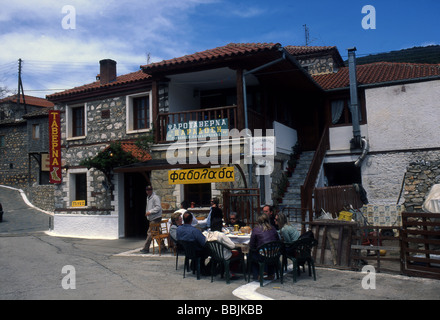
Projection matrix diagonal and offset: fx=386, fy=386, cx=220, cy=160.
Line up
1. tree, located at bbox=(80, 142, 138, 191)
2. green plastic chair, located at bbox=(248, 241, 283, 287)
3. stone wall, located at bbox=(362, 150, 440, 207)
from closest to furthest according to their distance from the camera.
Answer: green plastic chair, located at bbox=(248, 241, 283, 287), tree, located at bbox=(80, 142, 138, 191), stone wall, located at bbox=(362, 150, 440, 207)

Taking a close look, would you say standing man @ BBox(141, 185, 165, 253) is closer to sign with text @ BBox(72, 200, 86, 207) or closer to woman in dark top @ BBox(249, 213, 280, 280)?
woman in dark top @ BBox(249, 213, 280, 280)

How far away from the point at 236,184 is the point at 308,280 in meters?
4.51

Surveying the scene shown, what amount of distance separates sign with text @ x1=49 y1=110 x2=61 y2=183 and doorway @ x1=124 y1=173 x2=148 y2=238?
292 centimetres

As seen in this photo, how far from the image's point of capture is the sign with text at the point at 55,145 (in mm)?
14586

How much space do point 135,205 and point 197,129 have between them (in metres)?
4.28

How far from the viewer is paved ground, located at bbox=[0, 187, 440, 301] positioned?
5.79m

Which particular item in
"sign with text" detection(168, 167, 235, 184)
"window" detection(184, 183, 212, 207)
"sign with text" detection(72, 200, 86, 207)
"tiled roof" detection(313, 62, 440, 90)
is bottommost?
"sign with text" detection(72, 200, 86, 207)

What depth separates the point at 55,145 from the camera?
48.5 feet

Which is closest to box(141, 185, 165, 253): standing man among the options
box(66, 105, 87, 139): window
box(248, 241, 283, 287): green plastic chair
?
box(248, 241, 283, 287): green plastic chair

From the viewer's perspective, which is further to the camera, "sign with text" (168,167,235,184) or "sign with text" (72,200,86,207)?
"sign with text" (72,200,86,207)

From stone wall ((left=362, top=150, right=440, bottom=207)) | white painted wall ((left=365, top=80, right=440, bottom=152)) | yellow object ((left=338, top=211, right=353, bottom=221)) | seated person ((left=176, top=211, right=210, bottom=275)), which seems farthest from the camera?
stone wall ((left=362, top=150, right=440, bottom=207))

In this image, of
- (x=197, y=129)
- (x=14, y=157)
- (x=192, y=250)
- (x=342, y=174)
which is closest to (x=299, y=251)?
(x=192, y=250)

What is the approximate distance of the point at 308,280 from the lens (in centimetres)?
675
